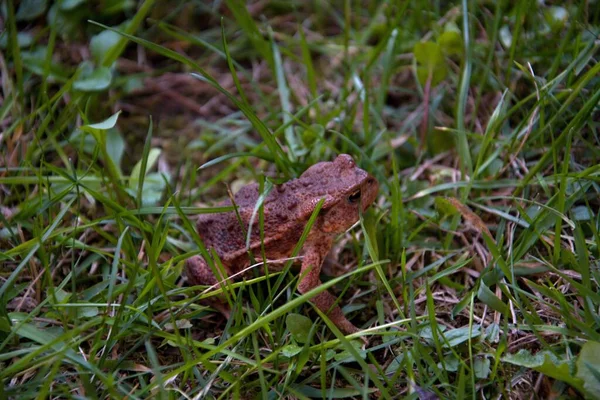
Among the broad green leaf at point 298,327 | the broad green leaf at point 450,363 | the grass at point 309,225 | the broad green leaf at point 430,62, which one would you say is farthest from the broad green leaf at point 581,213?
the broad green leaf at point 298,327

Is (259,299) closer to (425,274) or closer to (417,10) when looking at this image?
(425,274)

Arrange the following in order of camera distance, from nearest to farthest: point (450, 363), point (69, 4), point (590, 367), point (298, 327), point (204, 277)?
point (590, 367) < point (450, 363) < point (298, 327) < point (204, 277) < point (69, 4)

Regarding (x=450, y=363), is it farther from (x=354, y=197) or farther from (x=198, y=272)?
(x=198, y=272)

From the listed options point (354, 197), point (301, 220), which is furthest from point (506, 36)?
point (301, 220)

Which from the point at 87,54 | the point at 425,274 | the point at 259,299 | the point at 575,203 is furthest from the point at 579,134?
the point at 87,54

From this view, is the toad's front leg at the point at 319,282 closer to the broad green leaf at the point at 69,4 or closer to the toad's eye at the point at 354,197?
the toad's eye at the point at 354,197

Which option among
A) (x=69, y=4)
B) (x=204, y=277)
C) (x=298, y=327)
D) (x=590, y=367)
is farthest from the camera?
(x=69, y=4)
